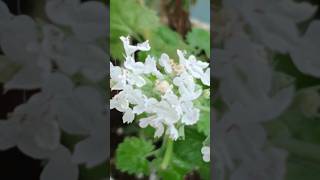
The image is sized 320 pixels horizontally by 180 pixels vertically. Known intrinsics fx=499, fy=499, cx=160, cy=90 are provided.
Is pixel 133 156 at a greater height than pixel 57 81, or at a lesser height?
lesser

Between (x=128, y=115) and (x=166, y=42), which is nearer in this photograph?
(x=128, y=115)

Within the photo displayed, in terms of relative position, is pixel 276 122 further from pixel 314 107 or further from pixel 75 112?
pixel 75 112

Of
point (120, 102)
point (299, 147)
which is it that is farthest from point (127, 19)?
point (299, 147)

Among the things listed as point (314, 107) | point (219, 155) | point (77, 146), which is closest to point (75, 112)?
point (77, 146)

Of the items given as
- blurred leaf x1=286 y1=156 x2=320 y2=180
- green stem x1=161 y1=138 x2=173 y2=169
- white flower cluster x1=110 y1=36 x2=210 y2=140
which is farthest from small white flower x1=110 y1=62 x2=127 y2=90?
blurred leaf x1=286 y1=156 x2=320 y2=180

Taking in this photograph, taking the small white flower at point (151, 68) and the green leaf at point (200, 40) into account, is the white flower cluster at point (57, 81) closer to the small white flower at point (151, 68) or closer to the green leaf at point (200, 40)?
the small white flower at point (151, 68)

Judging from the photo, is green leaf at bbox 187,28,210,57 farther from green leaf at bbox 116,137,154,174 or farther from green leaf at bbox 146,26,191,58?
green leaf at bbox 116,137,154,174

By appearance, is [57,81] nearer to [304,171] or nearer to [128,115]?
[128,115]
